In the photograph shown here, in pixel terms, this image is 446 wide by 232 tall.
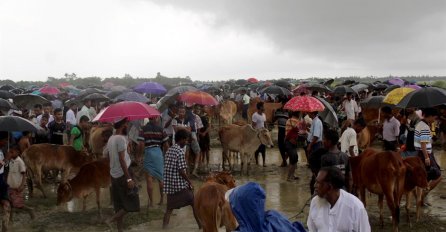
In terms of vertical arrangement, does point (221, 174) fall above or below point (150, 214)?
above

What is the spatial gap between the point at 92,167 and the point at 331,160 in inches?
182

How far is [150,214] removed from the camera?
9008 mm

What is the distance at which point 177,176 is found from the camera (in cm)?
761

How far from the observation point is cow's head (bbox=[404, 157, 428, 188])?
794 centimetres

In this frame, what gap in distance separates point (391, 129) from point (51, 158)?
7411 millimetres

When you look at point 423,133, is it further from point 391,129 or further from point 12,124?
point 12,124

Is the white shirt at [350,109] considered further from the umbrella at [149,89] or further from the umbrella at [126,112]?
the umbrella at [126,112]

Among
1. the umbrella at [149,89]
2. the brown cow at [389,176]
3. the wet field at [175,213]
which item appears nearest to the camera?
the brown cow at [389,176]

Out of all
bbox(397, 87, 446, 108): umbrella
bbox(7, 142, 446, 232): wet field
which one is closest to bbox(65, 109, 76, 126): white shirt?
bbox(7, 142, 446, 232): wet field

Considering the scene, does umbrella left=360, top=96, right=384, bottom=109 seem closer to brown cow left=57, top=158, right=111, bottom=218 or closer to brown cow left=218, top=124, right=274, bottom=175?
brown cow left=218, top=124, right=274, bottom=175

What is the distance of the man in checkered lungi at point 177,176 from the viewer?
7516mm

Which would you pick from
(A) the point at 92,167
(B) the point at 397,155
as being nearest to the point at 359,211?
(B) the point at 397,155

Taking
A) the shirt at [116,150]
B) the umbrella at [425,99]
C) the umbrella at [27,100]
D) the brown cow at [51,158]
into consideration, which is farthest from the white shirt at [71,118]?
the umbrella at [425,99]

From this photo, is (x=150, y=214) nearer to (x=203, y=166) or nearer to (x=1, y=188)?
(x=1, y=188)
